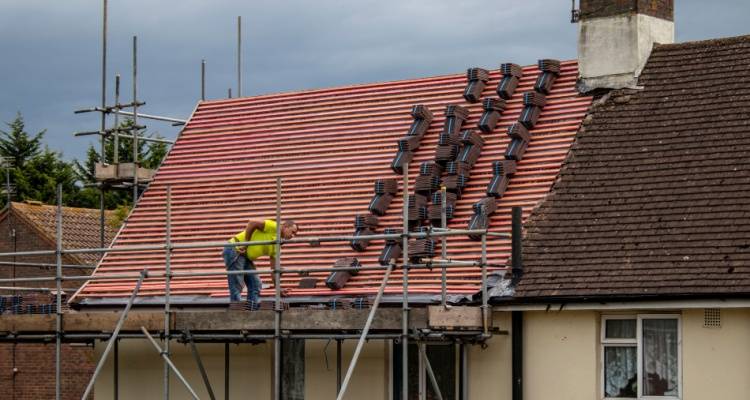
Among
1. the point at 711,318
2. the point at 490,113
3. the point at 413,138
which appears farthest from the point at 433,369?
the point at 490,113

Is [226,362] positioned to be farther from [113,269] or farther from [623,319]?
[623,319]

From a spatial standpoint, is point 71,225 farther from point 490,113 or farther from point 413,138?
point 490,113

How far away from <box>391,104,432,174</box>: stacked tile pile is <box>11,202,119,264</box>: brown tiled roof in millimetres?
19717

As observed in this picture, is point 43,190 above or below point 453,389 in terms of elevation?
above

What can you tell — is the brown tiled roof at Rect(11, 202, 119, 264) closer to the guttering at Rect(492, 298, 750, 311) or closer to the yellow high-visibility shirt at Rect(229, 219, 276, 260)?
the yellow high-visibility shirt at Rect(229, 219, 276, 260)

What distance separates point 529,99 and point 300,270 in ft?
17.6

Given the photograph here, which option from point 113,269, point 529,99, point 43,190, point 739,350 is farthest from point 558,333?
point 43,190

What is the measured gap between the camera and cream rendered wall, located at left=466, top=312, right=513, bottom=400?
22.4m

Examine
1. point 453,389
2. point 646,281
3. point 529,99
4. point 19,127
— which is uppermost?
point 19,127

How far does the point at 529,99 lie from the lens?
25.4m

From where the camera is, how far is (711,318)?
68.3 ft

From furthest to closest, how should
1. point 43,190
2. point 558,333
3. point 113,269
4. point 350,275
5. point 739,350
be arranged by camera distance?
1. point 43,190
2. point 113,269
3. point 350,275
4. point 558,333
5. point 739,350

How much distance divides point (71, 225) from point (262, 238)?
23.1 meters

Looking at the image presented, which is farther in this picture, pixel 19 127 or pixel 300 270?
pixel 19 127
